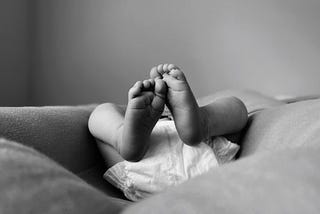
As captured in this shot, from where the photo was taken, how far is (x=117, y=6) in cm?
206

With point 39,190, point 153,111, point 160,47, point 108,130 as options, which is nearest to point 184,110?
point 153,111

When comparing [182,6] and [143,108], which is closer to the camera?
[143,108]

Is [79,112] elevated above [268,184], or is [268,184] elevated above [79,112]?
[268,184]

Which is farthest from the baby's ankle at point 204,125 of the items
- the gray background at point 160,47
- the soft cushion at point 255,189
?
the gray background at point 160,47

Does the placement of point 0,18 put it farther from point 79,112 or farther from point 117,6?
point 79,112

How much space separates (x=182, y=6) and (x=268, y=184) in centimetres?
189

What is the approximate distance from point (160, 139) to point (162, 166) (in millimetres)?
69

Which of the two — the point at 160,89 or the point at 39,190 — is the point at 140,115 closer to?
the point at 160,89

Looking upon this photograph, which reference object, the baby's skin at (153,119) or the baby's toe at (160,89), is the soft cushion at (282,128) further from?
the baby's toe at (160,89)

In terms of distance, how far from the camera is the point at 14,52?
6.26 feet

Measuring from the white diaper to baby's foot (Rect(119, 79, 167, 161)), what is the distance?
3cm

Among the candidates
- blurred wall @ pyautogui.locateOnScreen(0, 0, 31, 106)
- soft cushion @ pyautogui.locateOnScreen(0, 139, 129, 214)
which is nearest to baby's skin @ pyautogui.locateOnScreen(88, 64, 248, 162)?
soft cushion @ pyautogui.locateOnScreen(0, 139, 129, 214)

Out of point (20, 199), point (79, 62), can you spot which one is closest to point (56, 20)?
point (79, 62)

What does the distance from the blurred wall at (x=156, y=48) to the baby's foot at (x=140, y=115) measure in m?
1.31
